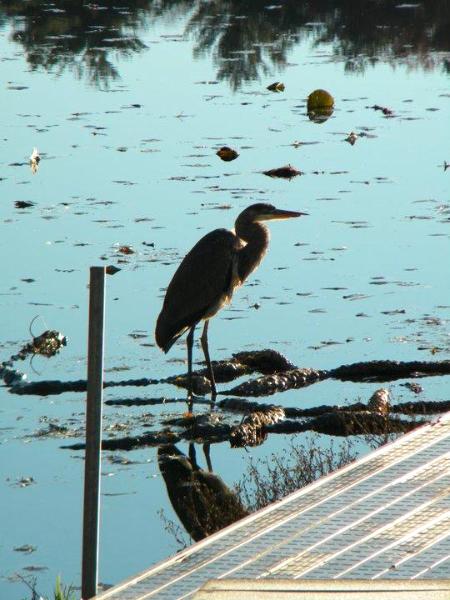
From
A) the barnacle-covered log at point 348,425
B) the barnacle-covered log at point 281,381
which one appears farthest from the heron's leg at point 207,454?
the barnacle-covered log at point 281,381

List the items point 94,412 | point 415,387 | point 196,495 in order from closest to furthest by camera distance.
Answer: point 94,412 → point 196,495 → point 415,387

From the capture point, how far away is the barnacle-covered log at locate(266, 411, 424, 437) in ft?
23.0

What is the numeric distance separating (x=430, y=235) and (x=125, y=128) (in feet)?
17.5

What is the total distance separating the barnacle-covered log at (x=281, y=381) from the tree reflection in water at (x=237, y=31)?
1037 cm

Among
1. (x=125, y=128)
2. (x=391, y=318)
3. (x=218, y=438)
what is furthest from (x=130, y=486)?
(x=125, y=128)

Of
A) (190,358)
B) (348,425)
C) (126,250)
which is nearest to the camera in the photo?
(348,425)

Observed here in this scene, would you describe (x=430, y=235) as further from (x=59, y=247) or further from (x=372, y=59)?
(x=372, y=59)

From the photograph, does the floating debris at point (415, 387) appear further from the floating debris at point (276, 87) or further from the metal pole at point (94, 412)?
the floating debris at point (276, 87)

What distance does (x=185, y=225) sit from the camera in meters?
11.3

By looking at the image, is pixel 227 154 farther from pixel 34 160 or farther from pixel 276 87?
pixel 276 87

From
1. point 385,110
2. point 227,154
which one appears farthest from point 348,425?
point 385,110

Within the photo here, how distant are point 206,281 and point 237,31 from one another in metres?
14.2

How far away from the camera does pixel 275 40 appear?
2148 centimetres

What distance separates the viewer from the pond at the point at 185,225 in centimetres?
689
